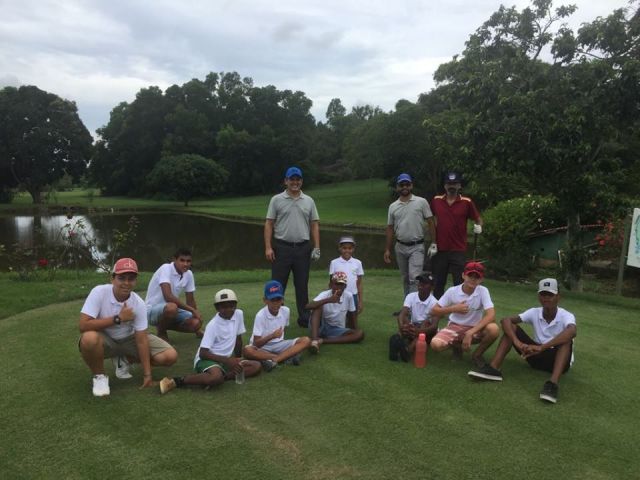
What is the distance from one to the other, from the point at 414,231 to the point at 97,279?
6.89 metres

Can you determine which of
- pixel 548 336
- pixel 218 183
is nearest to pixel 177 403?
pixel 548 336

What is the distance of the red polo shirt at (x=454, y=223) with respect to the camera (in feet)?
22.0

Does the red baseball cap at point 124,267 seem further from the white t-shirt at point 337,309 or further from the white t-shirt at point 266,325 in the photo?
the white t-shirt at point 337,309

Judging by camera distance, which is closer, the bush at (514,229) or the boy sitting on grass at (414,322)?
the boy sitting on grass at (414,322)

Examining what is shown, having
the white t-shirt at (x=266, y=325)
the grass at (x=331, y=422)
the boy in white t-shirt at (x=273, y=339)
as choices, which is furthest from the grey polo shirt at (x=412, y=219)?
the white t-shirt at (x=266, y=325)

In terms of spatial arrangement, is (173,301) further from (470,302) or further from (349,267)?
(470,302)

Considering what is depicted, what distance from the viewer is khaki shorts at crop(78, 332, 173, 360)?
15.4 feet

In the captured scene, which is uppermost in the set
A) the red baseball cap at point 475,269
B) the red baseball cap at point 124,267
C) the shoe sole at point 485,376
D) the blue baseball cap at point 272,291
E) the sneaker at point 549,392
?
the red baseball cap at point 475,269

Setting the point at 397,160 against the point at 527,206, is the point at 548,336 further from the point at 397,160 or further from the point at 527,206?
the point at 397,160

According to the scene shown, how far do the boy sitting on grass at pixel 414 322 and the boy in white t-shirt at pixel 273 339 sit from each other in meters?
0.95

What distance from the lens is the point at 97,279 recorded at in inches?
409

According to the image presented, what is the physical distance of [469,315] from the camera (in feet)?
17.7

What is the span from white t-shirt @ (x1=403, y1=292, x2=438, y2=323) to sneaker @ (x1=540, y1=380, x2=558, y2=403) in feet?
5.01

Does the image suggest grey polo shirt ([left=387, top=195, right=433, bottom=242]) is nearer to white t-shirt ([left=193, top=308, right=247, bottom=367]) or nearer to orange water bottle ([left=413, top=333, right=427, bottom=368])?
orange water bottle ([left=413, top=333, right=427, bottom=368])
